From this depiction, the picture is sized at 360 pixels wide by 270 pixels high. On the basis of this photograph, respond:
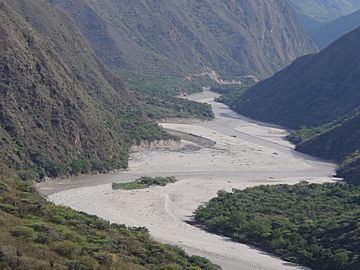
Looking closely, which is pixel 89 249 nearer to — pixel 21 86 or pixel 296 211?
pixel 296 211

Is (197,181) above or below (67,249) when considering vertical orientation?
above

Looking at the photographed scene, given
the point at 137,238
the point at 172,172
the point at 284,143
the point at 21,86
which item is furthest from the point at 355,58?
the point at 137,238

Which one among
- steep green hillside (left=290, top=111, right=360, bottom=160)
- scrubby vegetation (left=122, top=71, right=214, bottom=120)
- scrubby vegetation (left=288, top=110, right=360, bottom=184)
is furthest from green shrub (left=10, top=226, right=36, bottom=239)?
scrubby vegetation (left=122, top=71, right=214, bottom=120)

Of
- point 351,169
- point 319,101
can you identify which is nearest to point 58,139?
point 351,169

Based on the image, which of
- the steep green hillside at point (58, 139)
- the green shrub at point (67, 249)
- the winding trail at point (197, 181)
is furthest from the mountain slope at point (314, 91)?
the green shrub at point (67, 249)

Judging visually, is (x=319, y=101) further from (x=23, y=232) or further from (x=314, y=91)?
(x=23, y=232)

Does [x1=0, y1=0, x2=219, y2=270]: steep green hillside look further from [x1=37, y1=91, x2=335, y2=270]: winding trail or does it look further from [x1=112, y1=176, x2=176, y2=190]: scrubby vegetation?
[x1=112, y1=176, x2=176, y2=190]: scrubby vegetation
